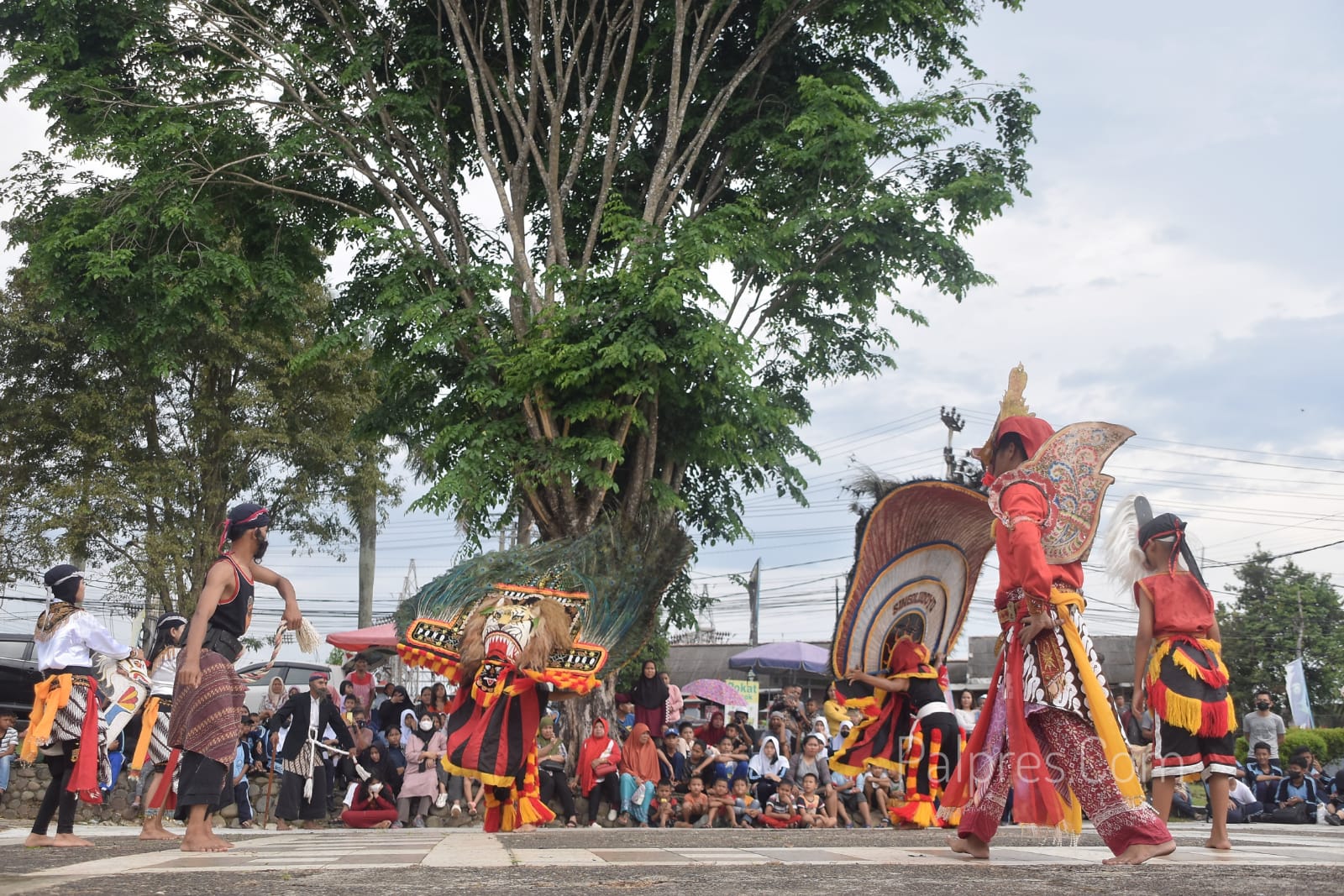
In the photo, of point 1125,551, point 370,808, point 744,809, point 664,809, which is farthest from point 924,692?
point 370,808

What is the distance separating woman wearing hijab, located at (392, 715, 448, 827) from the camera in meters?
13.0

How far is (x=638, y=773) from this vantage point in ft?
44.2

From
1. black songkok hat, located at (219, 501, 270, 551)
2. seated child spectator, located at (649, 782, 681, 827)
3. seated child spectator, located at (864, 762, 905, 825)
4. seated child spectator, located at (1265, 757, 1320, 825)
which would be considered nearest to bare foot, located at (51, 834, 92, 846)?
black songkok hat, located at (219, 501, 270, 551)

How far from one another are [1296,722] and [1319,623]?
2244 centimetres

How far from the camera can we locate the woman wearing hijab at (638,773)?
13258mm

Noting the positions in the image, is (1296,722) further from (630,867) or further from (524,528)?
(630,867)

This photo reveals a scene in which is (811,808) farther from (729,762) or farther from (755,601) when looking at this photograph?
(755,601)

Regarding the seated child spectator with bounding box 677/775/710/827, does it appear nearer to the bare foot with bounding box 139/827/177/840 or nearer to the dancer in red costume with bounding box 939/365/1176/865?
the bare foot with bounding box 139/827/177/840

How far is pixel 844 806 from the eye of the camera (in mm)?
13688

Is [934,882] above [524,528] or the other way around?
the other way around

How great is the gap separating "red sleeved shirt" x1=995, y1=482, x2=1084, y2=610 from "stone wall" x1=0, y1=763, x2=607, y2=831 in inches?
321

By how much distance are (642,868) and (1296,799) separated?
11939 mm

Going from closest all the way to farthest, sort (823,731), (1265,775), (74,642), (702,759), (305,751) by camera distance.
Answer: (74,642)
(305,751)
(702,759)
(1265,775)
(823,731)

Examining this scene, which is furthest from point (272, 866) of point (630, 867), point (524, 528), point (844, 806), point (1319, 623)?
point (1319, 623)
